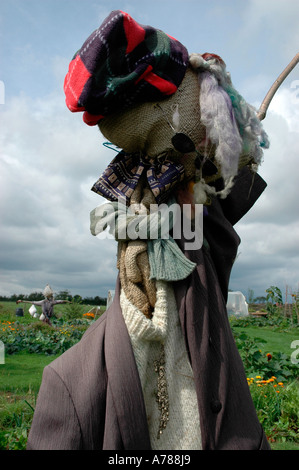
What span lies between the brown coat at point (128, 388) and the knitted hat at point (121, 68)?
71 cm

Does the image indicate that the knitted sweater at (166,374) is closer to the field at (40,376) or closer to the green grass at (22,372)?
the field at (40,376)

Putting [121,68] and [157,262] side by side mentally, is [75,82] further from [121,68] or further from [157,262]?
[157,262]

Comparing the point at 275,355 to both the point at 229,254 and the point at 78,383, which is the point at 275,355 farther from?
→ the point at 78,383

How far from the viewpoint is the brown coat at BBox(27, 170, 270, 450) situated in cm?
134

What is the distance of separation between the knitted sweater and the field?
6.35ft

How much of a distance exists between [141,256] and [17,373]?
4.56m

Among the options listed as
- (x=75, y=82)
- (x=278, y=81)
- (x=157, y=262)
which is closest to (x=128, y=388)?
(x=157, y=262)

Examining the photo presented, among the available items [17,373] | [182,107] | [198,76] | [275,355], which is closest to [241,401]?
[182,107]

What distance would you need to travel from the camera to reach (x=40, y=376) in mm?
5094

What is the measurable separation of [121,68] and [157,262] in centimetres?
78

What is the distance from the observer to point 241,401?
1.52 m

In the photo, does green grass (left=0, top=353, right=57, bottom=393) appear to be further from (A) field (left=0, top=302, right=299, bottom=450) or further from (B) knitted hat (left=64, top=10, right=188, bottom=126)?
(B) knitted hat (left=64, top=10, right=188, bottom=126)

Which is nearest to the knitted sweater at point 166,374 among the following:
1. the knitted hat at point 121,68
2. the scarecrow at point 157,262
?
the scarecrow at point 157,262

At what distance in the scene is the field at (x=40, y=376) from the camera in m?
3.34
